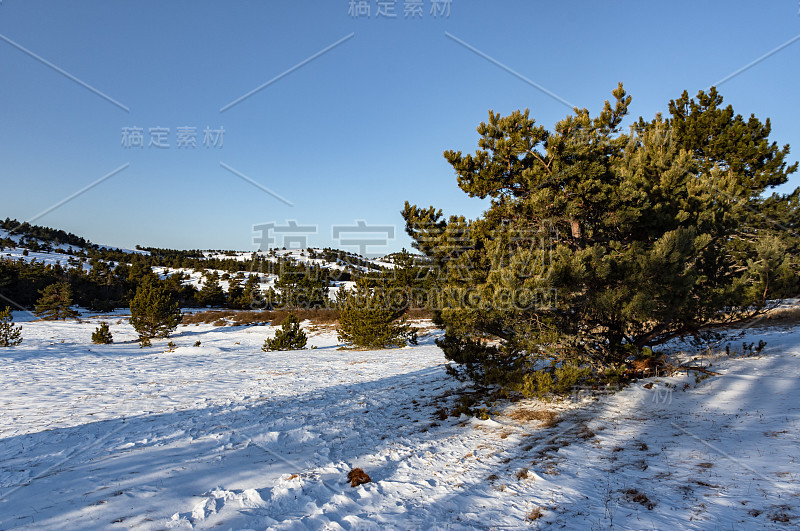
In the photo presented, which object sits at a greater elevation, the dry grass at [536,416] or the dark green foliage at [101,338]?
the dark green foliage at [101,338]

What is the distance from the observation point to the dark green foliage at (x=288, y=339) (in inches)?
759

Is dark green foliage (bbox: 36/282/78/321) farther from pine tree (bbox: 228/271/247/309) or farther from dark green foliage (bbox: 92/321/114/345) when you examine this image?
pine tree (bbox: 228/271/247/309)

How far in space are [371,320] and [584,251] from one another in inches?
543

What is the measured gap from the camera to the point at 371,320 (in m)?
18.4

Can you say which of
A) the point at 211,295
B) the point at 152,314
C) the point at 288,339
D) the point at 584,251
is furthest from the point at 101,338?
the point at 211,295

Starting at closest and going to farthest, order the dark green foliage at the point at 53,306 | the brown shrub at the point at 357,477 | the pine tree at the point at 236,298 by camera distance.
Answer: the brown shrub at the point at 357,477 < the dark green foliage at the point at 53,306 < the pine tree at the point at 236,298

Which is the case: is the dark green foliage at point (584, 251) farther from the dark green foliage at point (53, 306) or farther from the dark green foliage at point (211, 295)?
the dark green foliage at point (211, 295)

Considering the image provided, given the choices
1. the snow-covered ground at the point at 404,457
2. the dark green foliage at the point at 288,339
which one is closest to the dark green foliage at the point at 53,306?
the dark green foliage at the point at 288,339

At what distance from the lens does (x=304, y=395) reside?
9.13 metres

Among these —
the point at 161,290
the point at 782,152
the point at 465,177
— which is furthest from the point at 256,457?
the point at 161,290

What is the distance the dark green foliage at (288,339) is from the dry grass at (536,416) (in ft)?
49.5

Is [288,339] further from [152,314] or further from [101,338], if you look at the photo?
[101,338]

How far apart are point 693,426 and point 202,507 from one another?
22.0 ft

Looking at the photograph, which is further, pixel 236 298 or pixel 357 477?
pixel 236 298
